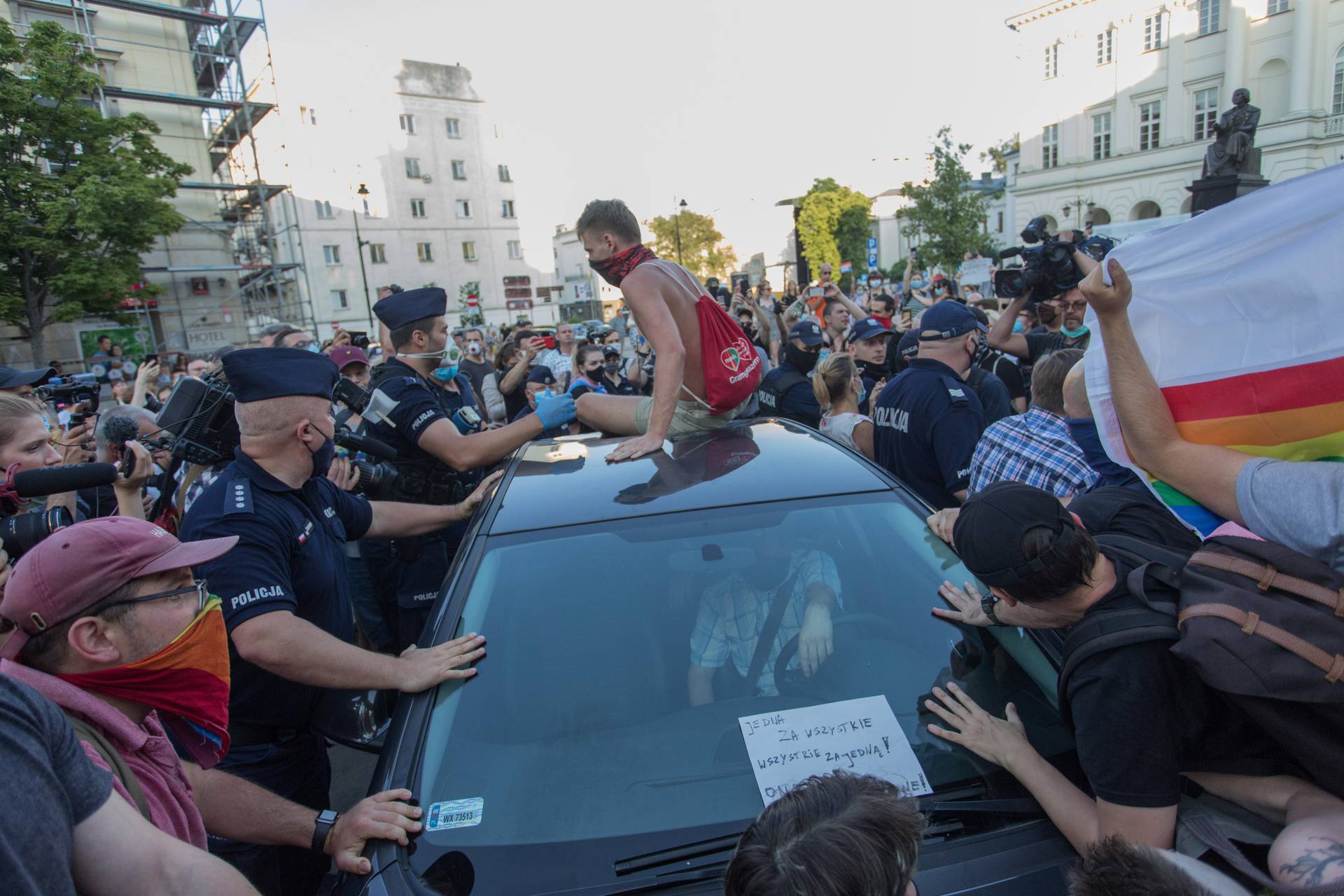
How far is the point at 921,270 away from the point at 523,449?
115 feet

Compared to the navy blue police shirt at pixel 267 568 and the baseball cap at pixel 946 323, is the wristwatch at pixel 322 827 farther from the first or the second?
the baseball cap at pixel 946 323

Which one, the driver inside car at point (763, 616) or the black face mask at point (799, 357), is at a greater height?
the black face mask at point (799, 357)

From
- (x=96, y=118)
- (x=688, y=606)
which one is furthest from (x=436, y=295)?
(x=96, y=118)

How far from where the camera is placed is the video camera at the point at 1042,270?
4.09m

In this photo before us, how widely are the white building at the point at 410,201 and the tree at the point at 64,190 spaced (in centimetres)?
1738

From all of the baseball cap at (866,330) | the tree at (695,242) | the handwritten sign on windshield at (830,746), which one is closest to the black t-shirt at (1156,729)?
the handwritten sign on windshield at (830,746)

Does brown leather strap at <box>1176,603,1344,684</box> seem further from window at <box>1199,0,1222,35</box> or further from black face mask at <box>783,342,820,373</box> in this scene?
window at <box>1199,0,1222,35</box>

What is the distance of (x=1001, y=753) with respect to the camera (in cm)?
158

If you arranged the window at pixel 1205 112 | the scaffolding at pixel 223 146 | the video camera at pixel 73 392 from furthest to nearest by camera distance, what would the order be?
the window at pixel 1205 112, the scaffolding at pixel 223 146, the video camera at pixel 73 392

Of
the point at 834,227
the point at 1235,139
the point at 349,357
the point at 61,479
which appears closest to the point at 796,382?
the point at 349,357

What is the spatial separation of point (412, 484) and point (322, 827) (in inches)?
94.9

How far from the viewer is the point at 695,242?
205 feet

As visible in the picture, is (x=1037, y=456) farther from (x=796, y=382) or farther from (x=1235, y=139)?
(x=1235, y=139)

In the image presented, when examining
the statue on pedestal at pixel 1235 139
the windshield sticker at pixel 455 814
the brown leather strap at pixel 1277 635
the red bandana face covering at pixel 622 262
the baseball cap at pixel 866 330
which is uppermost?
the statue on pedestal at pixel 1235 139
